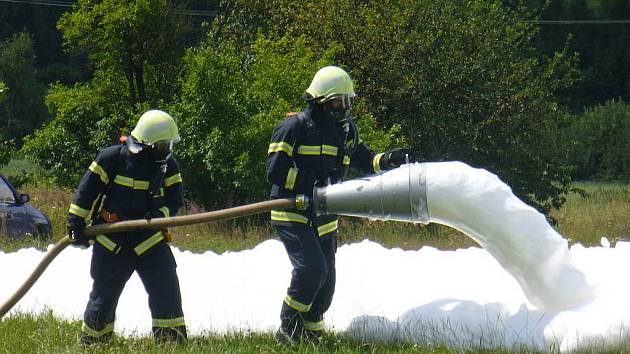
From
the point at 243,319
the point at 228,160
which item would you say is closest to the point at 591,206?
the point at 228,160

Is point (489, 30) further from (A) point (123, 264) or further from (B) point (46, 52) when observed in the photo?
(B) point (46, 52)

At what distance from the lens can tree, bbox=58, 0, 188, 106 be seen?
2058cm

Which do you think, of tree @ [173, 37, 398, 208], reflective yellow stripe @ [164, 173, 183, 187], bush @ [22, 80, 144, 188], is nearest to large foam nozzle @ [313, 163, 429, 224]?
reflective yellow stripe @ [164, 173, 183, 187]

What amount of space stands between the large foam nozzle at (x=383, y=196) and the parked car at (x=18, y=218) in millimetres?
8590

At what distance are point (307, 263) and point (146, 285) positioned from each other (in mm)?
1134

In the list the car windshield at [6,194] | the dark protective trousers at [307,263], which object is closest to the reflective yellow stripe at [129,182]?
the dark protective trousers at [307,263]

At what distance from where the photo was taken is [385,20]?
18.6 metres

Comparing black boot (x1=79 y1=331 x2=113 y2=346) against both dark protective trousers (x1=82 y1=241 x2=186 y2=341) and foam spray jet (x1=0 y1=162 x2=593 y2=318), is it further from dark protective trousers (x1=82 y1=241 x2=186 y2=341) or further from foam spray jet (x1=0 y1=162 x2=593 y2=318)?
foam spray jet (x1=0 y1=162 x2=593 y2=318)

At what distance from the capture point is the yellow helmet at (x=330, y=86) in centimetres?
737

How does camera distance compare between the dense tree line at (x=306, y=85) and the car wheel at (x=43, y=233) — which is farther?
the dense tree line at (x=306, y=85)

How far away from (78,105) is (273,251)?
13.0m

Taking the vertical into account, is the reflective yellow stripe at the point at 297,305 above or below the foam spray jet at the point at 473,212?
below

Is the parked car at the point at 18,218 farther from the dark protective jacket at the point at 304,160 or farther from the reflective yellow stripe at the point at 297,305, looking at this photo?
the reflective yellow stripe at the point at 297,305

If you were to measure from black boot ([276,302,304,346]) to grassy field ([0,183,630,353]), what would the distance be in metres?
0.10
